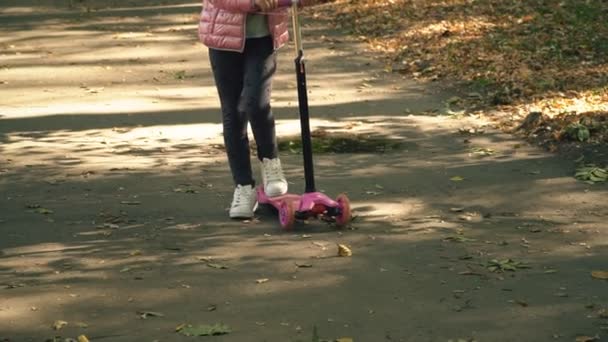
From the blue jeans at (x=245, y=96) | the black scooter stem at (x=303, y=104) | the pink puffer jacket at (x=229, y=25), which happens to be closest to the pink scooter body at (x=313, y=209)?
the black scooter stem at (x=303, y=104)

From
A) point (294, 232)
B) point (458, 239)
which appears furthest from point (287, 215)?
point (458, 239)

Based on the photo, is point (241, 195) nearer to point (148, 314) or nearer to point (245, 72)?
point (245, 72)

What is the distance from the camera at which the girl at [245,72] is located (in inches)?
293

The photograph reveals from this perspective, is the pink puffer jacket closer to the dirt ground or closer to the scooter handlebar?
the scooter handlebar

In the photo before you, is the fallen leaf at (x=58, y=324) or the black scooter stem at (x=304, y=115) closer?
the fallen leaf at (x=58, y=324)

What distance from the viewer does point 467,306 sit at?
236 inches

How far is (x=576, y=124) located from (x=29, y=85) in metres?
6.51

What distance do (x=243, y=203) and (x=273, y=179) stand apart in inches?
9.5

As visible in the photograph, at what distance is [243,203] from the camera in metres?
7.81

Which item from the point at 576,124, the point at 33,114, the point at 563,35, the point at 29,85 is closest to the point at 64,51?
the point at 29,85

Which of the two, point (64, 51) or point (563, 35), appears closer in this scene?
point (563, 35)

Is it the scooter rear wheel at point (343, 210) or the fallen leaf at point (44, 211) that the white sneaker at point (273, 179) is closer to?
the scooter rear wheel at point (343, 210)

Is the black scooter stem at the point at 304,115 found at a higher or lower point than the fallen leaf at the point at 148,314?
higher

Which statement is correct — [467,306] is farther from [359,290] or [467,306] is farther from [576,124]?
[576,124]
